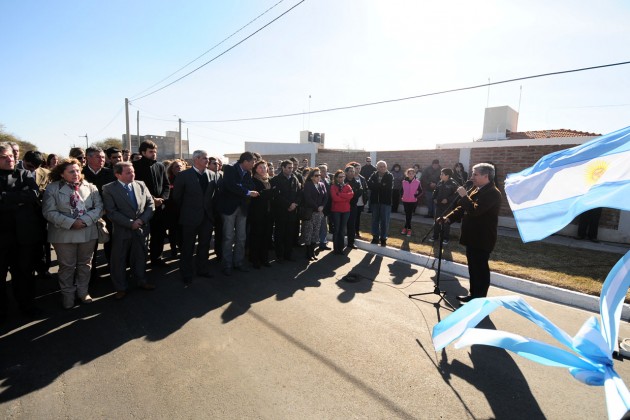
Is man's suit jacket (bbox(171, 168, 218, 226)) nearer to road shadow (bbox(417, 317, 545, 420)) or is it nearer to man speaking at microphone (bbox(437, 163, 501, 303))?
road shadow (bbox(417, 317, 545, 420))

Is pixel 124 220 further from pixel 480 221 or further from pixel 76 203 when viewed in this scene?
pixel 480 221

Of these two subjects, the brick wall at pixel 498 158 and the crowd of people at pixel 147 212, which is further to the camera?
the brick wall at pixel 498 158

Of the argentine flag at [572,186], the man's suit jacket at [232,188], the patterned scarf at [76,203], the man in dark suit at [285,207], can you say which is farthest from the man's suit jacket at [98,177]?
the argentine flag at [572,186]

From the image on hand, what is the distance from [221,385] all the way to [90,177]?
4.25m

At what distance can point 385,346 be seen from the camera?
3.55 m

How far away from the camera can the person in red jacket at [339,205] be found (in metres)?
7.41

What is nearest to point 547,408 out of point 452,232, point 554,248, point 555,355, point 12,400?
point 555,355

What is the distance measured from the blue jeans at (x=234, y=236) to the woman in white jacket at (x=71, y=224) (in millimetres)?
1883

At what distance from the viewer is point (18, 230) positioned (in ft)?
12.9

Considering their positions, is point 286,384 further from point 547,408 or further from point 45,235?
point 45,235

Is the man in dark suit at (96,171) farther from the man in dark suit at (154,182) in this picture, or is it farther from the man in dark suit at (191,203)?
the man in dark suit at (191,203)

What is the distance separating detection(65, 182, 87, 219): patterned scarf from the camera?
13.7ft

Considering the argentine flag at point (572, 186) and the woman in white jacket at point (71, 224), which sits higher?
the argentine flag at point (572, 186)

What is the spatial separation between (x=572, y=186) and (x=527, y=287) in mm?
3141
